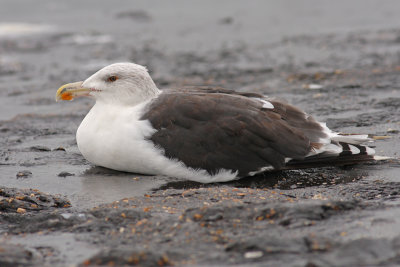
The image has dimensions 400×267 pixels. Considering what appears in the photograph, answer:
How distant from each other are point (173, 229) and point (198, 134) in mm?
1958

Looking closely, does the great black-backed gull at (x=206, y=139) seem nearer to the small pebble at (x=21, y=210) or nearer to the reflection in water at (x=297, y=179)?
the reflection in water at (x=297, y=179)

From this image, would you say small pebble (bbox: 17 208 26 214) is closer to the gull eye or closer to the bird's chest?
the bird's chest

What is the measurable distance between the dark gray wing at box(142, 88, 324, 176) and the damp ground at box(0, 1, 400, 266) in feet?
0.74

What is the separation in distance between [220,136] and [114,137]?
1.04 metres

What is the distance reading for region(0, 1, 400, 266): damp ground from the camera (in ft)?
14.5

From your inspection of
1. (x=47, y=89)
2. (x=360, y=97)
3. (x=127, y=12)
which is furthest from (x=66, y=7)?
(x=360, y=97)

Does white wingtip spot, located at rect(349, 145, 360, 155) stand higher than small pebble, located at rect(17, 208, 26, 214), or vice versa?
white wingtip spot, located at rect(349, 145, 360, 155)

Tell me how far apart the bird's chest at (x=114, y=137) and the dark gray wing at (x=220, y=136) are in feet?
0.48

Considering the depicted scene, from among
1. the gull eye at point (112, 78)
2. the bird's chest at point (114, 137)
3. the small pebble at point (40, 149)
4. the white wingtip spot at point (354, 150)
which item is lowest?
the white wingtip spot at point (354, 150)

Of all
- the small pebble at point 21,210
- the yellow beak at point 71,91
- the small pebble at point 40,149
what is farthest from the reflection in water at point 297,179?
the small pebble at point 40,149

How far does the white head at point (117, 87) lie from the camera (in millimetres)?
7004

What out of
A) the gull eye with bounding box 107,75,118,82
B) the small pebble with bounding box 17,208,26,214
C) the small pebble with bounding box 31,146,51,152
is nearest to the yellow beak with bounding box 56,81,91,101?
the gull eye with bounding box 107,75,118,82

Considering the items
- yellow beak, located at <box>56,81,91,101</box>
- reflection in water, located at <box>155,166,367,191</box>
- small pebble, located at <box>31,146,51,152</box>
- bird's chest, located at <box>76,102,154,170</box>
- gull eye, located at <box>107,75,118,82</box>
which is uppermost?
gull eye, located at <box>107,75,118,82</box>

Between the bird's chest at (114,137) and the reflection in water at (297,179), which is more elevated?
the bird's chest at (114,137)
